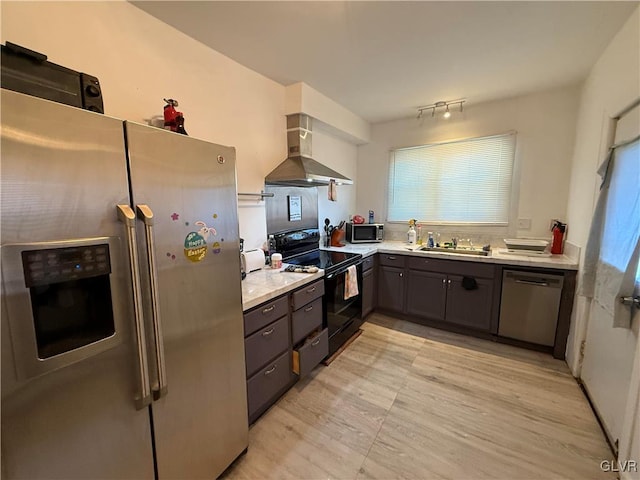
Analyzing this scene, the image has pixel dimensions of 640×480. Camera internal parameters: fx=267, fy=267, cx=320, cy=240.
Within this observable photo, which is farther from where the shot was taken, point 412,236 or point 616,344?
point 412,236

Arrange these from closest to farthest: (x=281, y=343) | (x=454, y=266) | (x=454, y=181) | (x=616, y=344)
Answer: (x=616, y=344), (x=281, y=343), (x=454, y=266), (x=454, y=181)

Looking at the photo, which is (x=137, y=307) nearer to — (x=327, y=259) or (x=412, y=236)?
(x=327, y=259)

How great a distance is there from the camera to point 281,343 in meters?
1.89

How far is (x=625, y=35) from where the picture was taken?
1758mm

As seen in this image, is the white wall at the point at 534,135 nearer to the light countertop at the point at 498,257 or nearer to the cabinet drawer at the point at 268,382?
the light countertop at the point at 498,257

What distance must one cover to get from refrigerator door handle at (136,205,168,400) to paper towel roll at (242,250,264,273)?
1.06 m

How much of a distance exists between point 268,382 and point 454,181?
3.16m

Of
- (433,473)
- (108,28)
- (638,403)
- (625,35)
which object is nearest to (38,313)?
(108,28)

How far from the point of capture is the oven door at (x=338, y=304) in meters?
2.40

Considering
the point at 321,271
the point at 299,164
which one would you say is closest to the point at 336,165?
the point at 299,164

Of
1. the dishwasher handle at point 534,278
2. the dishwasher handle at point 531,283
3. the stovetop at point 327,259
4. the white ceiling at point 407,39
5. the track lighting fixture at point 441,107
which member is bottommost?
the dishwasher handle at point 531,283

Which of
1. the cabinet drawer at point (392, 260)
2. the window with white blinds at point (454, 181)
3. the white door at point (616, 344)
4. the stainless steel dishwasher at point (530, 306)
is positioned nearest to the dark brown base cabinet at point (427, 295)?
the cabinet drawer at point (392, 260)

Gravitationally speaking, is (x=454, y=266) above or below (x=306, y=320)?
above

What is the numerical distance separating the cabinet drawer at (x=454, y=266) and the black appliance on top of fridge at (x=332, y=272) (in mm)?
716
